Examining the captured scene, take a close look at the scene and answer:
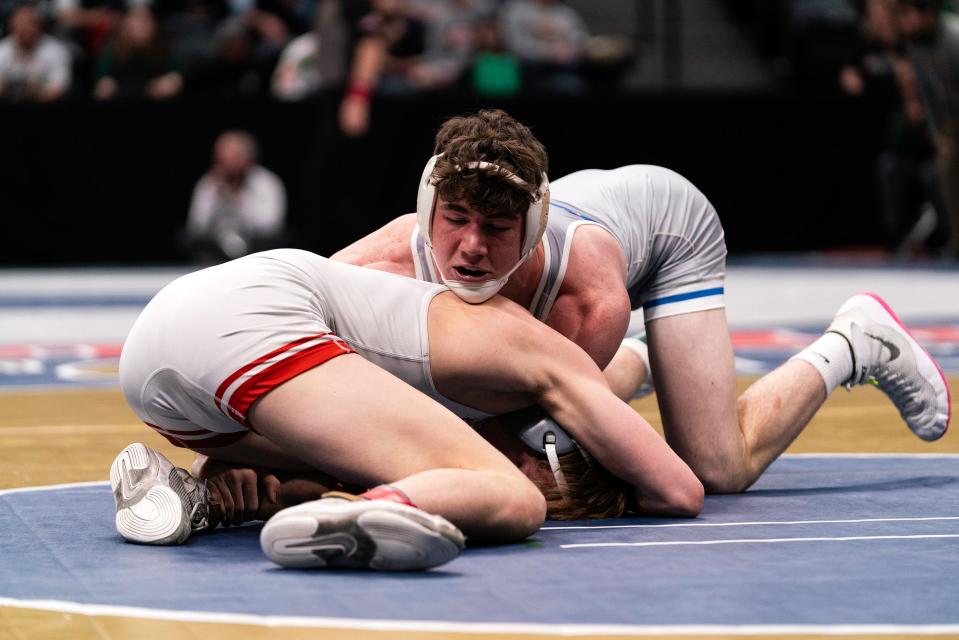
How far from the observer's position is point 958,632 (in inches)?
118

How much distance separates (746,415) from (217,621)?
2.35 metres

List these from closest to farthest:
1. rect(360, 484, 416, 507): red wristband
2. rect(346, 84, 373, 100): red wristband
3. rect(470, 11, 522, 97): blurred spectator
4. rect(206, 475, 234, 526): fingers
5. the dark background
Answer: rect(360, 484, 416, 507): red wristband < rect(206, 475, 234, 526): fingers < rect(346, 84, 373, 100): red wristband < the dark background < rect(470, 11, 522, 97): blurred spectator

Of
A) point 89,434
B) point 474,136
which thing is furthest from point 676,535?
point 89,434

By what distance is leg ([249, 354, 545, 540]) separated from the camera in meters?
3.71

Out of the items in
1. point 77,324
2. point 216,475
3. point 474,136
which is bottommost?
point 77,324

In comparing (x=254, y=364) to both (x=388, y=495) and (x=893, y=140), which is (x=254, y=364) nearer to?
(x=388, y=495)

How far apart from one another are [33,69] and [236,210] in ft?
7.12

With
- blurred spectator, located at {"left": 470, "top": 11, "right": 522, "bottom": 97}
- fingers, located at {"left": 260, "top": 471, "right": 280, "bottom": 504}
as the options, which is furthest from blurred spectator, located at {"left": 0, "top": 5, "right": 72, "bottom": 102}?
fingers, located at {"left": 260, "top": 471, "right": 280, "bottom": 504}

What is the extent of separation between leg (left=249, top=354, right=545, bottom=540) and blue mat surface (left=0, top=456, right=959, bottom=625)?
15 centimetres

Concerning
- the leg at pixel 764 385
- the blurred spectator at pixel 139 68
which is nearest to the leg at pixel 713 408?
the leg at pixel 764 385

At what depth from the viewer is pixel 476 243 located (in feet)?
13.2

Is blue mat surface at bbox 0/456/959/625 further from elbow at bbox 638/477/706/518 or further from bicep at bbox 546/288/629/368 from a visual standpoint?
bicep at bbox 546/288/629/368

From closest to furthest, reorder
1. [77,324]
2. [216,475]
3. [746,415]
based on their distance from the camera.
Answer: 1. [216,475]
2. [746,415]
3. [77,324]

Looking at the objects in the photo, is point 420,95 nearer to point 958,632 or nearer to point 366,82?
point 366,82
